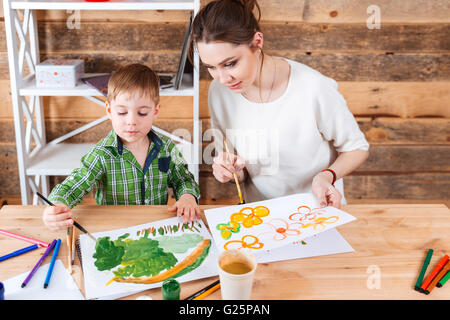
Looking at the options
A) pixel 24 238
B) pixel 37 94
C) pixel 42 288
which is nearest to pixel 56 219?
pixel 24 238

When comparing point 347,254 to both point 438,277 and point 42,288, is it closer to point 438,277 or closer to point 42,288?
point 438,277

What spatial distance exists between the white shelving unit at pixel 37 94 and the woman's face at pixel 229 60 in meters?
0.58

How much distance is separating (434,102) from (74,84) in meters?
1.70

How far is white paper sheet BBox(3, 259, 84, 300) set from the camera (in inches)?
30.3

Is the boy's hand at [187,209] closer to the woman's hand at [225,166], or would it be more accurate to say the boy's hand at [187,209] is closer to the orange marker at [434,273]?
the woman's hand at [225,166]

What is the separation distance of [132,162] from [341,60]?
126 centimetres

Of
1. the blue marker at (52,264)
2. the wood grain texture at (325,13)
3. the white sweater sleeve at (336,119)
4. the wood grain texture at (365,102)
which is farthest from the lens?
the wood grain texture at (365,102)

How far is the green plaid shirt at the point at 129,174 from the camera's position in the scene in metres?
1.21

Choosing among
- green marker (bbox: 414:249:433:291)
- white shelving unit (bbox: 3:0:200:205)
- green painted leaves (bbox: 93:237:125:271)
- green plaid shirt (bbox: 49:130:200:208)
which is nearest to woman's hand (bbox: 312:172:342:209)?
green marker (bbox: 414:249:433:291)

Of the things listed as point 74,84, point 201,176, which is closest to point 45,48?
point 74,84

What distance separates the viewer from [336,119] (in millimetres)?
1356

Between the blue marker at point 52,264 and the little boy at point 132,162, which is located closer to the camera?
the blue marker at point 52,264

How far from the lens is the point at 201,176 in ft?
7.51

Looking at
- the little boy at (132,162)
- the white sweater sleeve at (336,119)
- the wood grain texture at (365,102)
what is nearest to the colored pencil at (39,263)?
the little boy at (132,162)
